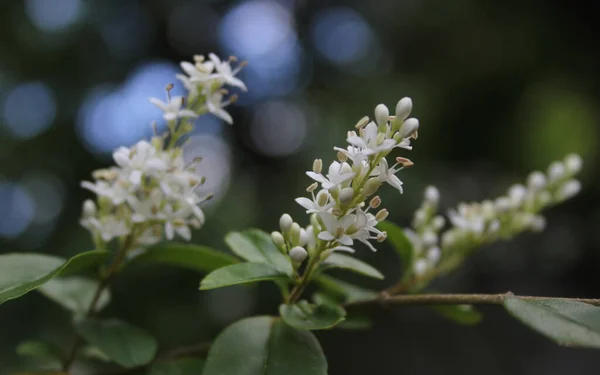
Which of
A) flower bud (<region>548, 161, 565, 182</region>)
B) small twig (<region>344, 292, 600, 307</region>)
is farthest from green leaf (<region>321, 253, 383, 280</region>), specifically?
flower bud (<region>548, 161, 565, 182</region>)

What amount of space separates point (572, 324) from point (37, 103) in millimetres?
→ 3831

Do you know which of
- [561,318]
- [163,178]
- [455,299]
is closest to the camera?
[561,318]

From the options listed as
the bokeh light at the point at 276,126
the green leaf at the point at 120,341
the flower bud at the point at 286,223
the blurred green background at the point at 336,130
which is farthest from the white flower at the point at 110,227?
the bokeh light at the point at 276,126

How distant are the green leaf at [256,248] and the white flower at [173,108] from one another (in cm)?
19

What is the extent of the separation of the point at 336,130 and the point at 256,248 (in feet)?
8.57

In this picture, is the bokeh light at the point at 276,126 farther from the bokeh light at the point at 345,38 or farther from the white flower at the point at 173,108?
the white flower at the point at 173,108

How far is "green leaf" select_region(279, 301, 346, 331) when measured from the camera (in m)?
0.59

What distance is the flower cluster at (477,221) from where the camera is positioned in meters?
0.92

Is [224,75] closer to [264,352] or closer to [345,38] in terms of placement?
[264,352]

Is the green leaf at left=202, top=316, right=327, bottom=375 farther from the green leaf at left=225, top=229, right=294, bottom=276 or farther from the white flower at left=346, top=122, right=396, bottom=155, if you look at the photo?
the white flower at left=346, top=122, right=396, bottom=155

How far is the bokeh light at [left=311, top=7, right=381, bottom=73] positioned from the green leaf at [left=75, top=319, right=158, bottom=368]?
3776mm

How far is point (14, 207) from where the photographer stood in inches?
136

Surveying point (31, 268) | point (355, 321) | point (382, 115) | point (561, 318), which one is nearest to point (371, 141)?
point (382, 115)

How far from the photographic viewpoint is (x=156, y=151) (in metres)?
0.73
